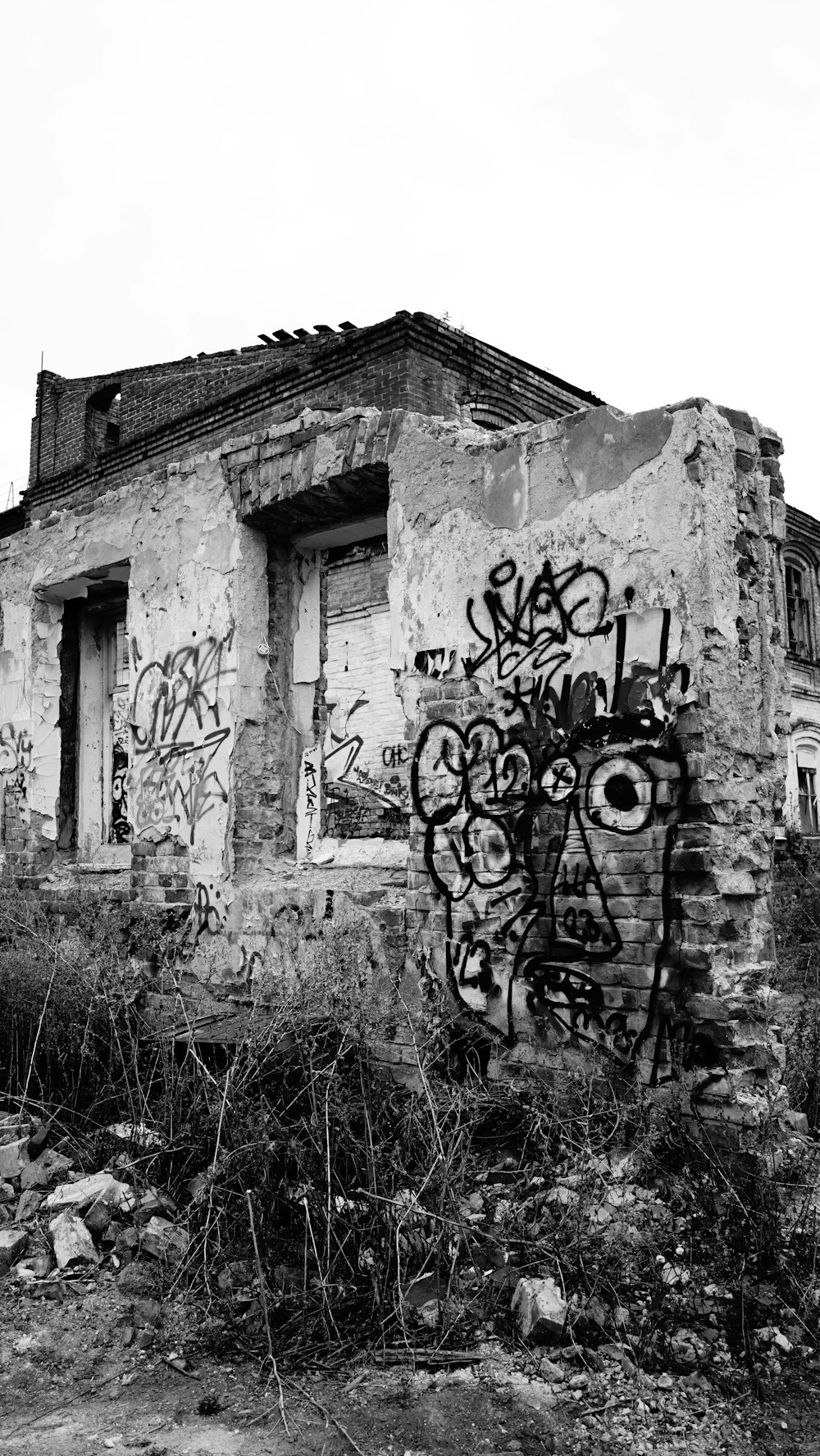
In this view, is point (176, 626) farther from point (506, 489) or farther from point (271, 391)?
point (271, 391)

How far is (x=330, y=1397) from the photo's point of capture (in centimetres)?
253

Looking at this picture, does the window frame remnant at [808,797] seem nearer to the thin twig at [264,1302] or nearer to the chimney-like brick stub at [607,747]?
the chimney-like brick stub at [607,747]

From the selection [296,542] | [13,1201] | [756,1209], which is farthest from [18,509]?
[756,1209]

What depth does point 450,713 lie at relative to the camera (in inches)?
179

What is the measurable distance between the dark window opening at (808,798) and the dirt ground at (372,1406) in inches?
740

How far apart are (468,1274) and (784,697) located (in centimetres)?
251

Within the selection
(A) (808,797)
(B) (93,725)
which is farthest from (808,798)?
(B) (93,725)

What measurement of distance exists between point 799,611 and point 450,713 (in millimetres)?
18317

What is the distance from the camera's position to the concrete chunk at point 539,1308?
2.70m

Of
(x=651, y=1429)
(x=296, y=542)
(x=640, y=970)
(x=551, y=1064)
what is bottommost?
(x=651, y=1429)

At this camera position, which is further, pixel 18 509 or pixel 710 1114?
pixel 18 509

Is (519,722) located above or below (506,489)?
below

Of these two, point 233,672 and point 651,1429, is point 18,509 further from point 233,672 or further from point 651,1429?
point 651,1429

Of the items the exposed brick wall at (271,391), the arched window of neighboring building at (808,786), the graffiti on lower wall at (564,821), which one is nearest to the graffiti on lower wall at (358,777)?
the graffiti on lower wall at (564,821)
